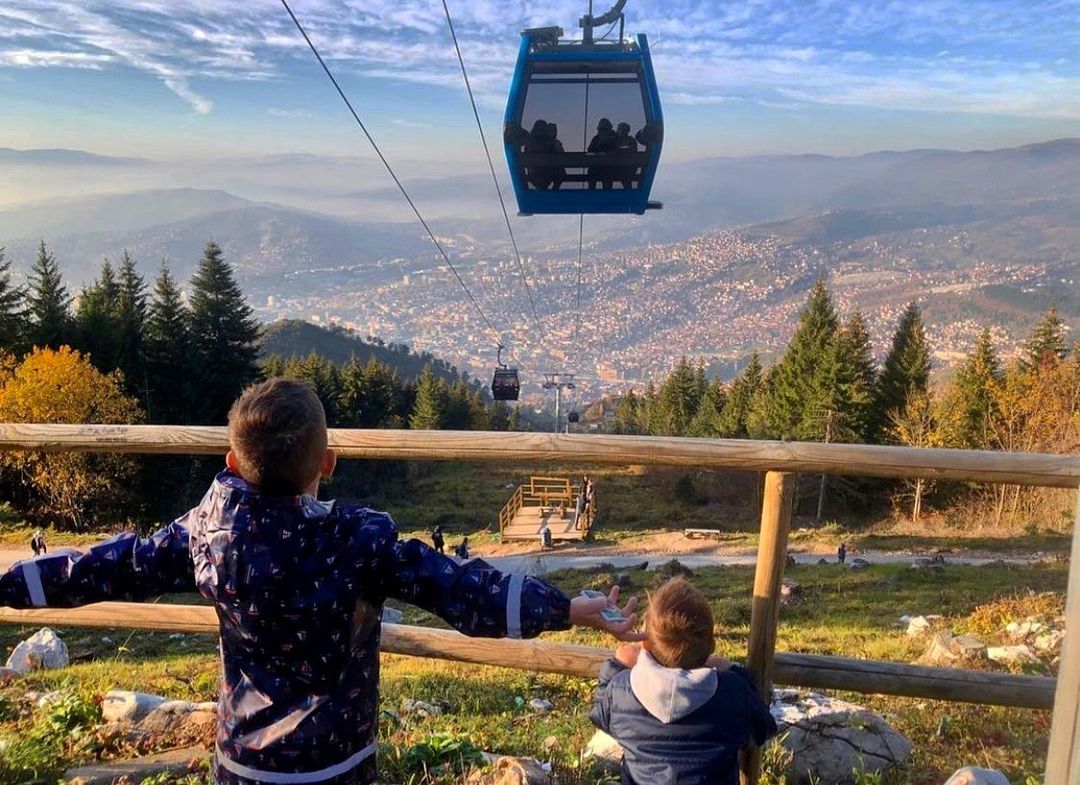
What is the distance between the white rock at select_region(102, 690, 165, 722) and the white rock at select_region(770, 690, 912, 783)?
2659mm

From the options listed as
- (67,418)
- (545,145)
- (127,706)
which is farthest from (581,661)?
(67,418)

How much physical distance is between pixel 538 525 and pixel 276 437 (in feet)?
99.5

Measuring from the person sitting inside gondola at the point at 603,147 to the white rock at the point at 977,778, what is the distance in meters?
9.70

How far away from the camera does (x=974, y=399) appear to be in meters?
38.1

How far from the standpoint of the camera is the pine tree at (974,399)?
3650cm

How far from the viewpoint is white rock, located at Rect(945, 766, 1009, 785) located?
2.50 metres

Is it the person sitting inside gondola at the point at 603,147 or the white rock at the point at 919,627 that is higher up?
the person sitting inside gondola at the point at 603,147

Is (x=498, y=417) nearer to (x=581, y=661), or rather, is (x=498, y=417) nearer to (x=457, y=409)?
(x=457, y=409)

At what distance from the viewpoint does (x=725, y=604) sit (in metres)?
12.2

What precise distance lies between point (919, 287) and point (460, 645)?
18920 cm

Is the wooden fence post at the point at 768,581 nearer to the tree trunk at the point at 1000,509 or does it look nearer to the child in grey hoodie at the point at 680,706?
the child in grey hoodie at the point at 680,706

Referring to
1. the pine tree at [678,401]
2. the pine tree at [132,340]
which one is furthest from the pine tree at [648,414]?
the pine tree at [132,340]

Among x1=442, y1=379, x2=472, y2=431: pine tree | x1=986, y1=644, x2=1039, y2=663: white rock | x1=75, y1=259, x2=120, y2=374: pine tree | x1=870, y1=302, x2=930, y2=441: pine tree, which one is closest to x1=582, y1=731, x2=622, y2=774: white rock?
x1=986, y1=644, x2=1039, y2=663: white rock

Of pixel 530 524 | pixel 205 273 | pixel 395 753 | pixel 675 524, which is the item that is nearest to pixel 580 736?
pixel 395 753
